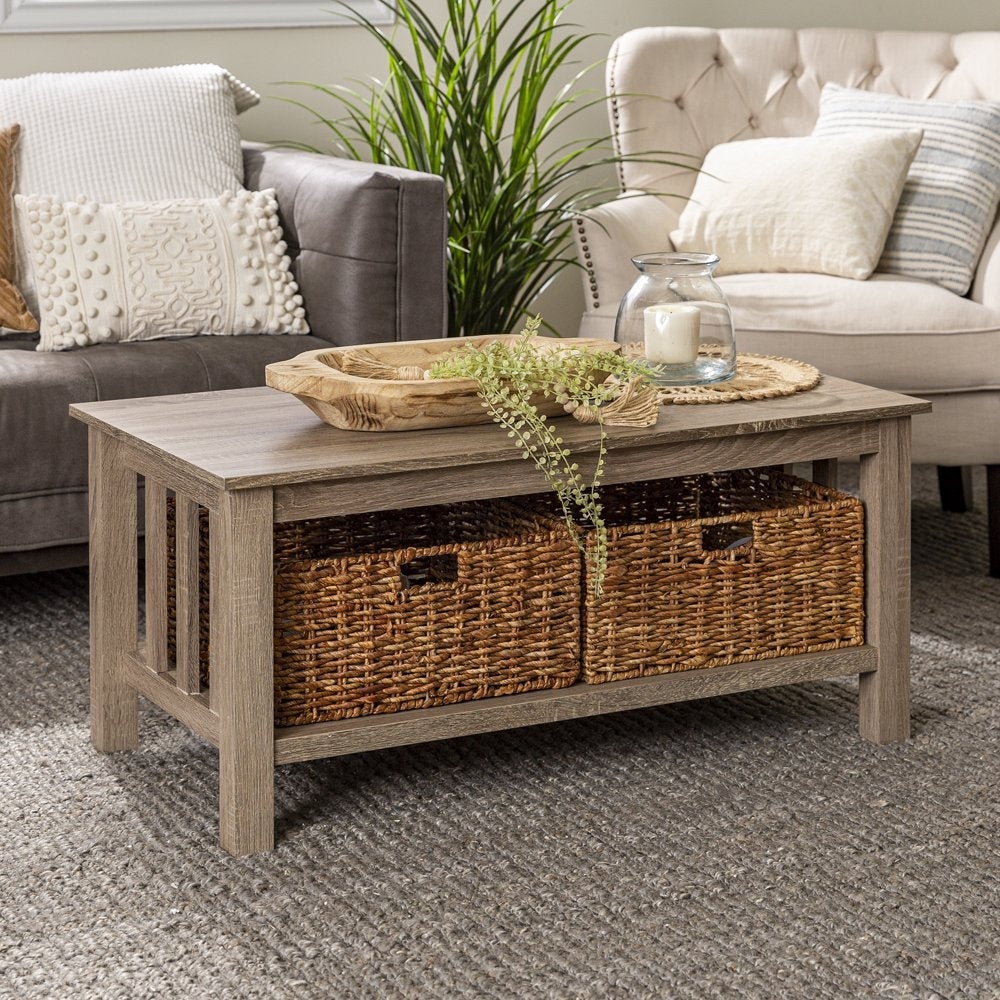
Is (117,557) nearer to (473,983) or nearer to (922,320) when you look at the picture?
(473,983)

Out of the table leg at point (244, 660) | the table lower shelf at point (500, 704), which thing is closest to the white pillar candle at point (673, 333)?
the table lower shelf at point (500, 704)

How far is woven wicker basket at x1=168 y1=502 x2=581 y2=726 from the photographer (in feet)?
5.42

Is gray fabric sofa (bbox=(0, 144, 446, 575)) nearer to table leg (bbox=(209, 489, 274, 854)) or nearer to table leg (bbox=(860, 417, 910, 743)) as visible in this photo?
table leg (bbox=(209, 489, 274, 854))

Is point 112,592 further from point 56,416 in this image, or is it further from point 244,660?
point 56,416

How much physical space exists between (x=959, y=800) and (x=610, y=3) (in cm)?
237

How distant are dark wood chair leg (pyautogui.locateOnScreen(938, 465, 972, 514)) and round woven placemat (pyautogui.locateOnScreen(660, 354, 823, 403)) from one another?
1093 millimetres

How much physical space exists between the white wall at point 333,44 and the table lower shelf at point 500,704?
5.48ft

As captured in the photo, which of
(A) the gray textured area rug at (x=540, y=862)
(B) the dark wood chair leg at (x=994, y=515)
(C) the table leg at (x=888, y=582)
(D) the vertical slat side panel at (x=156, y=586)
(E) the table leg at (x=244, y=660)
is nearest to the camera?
(A) the gray textured area rug at (x=540, y=862)

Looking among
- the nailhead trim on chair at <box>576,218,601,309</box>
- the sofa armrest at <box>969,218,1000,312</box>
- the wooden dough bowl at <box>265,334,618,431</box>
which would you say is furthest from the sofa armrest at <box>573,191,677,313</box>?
the wooden dough bowl at <box>265,334,618,431</box>

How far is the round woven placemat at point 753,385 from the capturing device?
187 centimetres

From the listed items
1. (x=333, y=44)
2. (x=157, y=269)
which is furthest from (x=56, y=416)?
(x=333, y=44)

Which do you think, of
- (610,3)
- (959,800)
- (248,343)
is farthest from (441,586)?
(610,3)

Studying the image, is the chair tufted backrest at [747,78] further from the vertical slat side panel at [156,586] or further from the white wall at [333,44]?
the vertical slat side panel at [156,586]

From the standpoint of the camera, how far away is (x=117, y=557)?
6.08 feet
